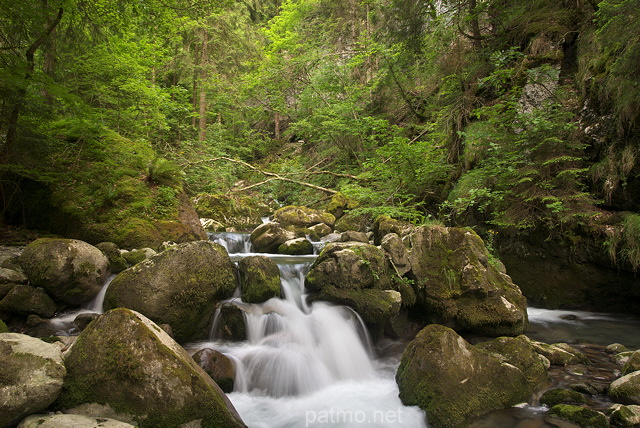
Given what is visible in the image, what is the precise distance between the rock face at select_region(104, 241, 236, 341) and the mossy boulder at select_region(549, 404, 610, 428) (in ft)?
15.2

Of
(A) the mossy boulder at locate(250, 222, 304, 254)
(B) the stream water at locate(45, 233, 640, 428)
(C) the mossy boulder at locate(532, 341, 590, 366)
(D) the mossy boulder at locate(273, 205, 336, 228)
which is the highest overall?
(D) the mossy boulder at locate(273, 205, 336, 228)

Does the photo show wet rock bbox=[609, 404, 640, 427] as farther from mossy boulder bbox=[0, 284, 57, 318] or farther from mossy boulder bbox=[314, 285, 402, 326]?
mossy boulder bbox=[0, 284, 57, 318]

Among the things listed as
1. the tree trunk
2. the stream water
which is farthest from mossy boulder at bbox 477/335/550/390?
the tree trunk

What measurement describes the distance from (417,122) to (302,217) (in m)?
5.45

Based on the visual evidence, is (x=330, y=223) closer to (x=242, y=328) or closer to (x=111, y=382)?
(x=242, y=328)

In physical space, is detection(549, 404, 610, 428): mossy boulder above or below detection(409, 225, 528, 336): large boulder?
below

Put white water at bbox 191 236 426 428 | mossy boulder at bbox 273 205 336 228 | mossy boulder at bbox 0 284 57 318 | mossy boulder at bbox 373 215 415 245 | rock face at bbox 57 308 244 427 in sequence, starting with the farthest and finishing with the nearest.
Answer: mossy boulder at bbox 273 205 336 228, mossy boulder at bbox 373 215 415 245, mossy boulder at bbox 0 284 57 318, white water at bbox 191 236 426 428, rock face at bbox 57 308 244 427

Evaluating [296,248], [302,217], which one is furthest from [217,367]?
[302,217]

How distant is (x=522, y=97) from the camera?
8414 millimetres

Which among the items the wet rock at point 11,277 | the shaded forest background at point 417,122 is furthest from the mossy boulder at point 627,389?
the wet rock at point 11,277

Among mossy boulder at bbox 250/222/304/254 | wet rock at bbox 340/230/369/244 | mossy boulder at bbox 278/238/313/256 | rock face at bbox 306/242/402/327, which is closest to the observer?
rock face at bbox 306/242/402/327

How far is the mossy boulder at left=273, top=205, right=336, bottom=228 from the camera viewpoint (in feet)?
39.5

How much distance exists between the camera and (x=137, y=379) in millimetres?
2996

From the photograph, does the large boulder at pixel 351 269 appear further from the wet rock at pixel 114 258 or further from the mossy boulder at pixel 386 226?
the wet rock at pixel 114 258
